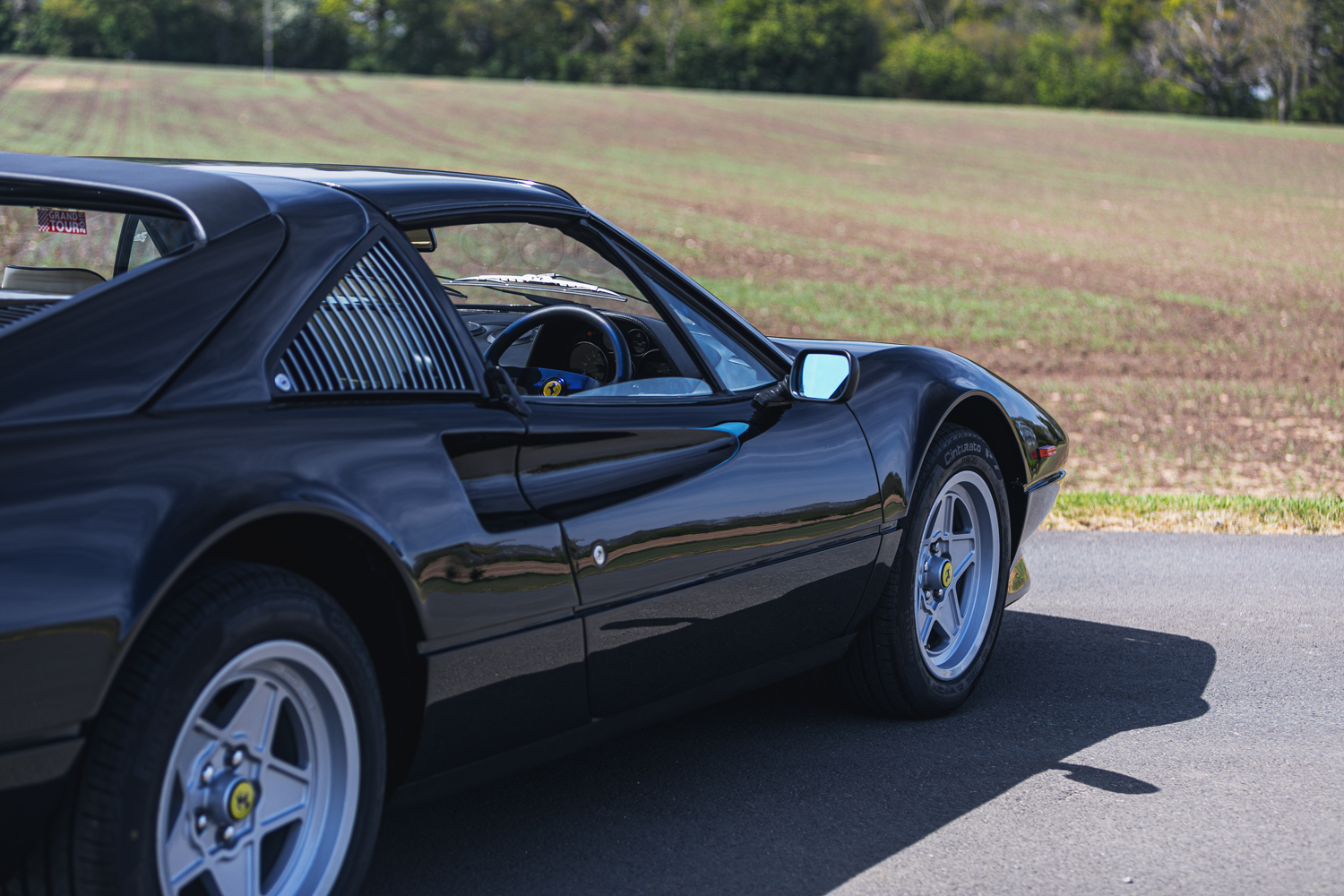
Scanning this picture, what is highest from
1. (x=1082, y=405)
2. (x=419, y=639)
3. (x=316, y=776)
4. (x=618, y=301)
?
(x=618, y=301)

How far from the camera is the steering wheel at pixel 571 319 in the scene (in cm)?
335

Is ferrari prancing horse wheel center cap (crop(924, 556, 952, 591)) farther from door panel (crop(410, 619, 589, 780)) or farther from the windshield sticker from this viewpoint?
the windshield sticker

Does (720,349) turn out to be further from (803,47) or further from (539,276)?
(803,47)

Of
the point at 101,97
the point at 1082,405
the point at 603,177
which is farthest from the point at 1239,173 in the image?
the point at 101,97

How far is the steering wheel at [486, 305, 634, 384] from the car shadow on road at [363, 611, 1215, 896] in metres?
1.02

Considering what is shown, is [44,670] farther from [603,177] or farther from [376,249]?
[603,177]

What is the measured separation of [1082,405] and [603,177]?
24.6m

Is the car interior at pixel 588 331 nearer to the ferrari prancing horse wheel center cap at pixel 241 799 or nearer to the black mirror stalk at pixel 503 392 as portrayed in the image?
the black mirror stalk at pixel 503 392

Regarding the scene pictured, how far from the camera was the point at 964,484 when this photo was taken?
3.98 metres

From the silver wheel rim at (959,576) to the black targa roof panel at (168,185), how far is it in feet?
6.84

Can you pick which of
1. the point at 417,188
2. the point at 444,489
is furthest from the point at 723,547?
the point at 417,188

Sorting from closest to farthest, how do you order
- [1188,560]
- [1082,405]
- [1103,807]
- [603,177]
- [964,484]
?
[1103,807] → [964,484] → [1188,560] → [1082,405] → [603,177]

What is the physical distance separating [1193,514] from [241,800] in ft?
18.0

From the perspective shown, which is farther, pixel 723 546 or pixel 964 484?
pixel 964 484
